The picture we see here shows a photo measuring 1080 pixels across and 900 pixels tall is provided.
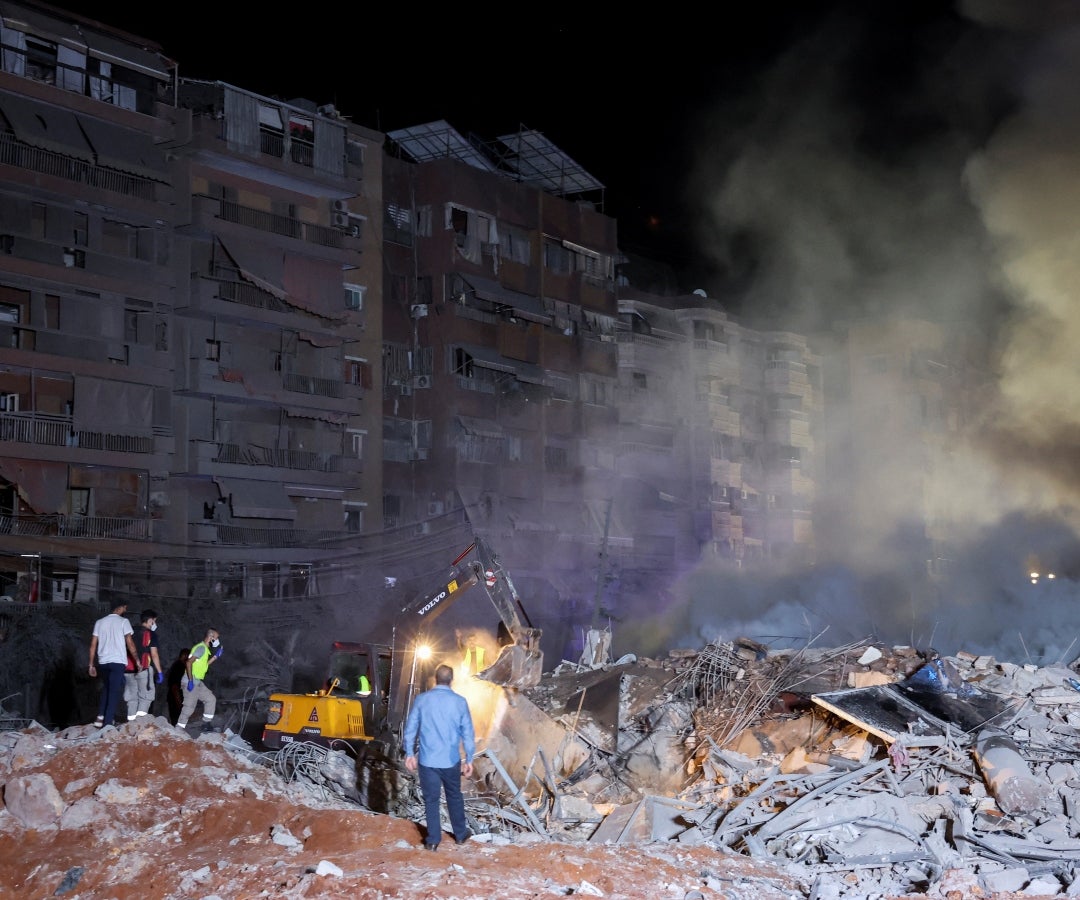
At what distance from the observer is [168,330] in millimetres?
34344

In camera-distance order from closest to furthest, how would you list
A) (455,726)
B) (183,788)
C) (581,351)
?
1. (455,726)
2. (183,788)
3. (581,351)

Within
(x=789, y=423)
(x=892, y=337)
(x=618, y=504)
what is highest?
(x=892, y=337)

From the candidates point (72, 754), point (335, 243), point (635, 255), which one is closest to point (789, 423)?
point (635, 255)

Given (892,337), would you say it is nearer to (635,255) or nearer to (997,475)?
(997,475)

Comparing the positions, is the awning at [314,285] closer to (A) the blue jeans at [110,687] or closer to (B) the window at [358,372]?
(B) the window at [358,372]

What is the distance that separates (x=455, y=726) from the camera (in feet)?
33.5

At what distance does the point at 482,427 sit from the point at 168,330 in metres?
12.7

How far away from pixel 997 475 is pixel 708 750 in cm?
4270

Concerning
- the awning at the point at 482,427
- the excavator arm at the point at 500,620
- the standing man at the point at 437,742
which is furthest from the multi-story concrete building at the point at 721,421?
the standing man at the point at 437,742

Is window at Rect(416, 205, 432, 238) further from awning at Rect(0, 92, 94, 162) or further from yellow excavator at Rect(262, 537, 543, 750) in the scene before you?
yellow excavator at Rect(262, 537, 543, 750)

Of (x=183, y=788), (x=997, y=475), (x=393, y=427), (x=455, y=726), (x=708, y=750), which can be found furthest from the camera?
(x=997, y=475)

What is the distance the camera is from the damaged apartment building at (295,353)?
3164 centimetres

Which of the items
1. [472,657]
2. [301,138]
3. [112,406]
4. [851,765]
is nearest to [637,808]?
[851,765]

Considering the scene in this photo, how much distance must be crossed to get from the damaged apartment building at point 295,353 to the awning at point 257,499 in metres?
0.09
